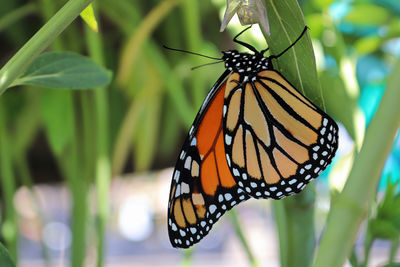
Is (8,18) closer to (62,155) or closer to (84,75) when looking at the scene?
(62,155)

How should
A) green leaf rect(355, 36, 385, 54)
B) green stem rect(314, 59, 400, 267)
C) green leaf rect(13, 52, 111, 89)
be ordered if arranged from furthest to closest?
green leaf rect(355, 36, 385, 54) < green leaf rect(13, 52, 111, 89) < green stem rect(314, 59, 400, 267)

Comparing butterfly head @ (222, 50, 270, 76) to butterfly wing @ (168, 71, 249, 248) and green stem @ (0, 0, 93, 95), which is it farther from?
green stem @ (0, 0, 93, 95)

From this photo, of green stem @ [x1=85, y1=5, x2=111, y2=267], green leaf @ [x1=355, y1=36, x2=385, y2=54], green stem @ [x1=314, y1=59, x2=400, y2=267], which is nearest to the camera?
green stem @ [x1=314, y1=59, x2=400, y2=267]

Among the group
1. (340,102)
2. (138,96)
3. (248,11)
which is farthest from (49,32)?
(138,96)

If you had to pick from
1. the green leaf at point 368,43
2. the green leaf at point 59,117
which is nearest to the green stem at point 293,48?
the green leaf at point 59,117

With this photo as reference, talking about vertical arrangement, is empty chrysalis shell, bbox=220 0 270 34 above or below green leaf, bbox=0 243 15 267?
above

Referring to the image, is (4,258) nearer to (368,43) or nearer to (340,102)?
(340,102)

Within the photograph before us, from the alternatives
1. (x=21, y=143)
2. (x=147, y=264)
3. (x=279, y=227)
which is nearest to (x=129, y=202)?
(x=147, y=264)

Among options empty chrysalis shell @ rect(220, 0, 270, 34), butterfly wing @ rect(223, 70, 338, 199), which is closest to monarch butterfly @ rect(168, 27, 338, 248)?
butterfly wing @ rect(223, 70, 338, 199)
